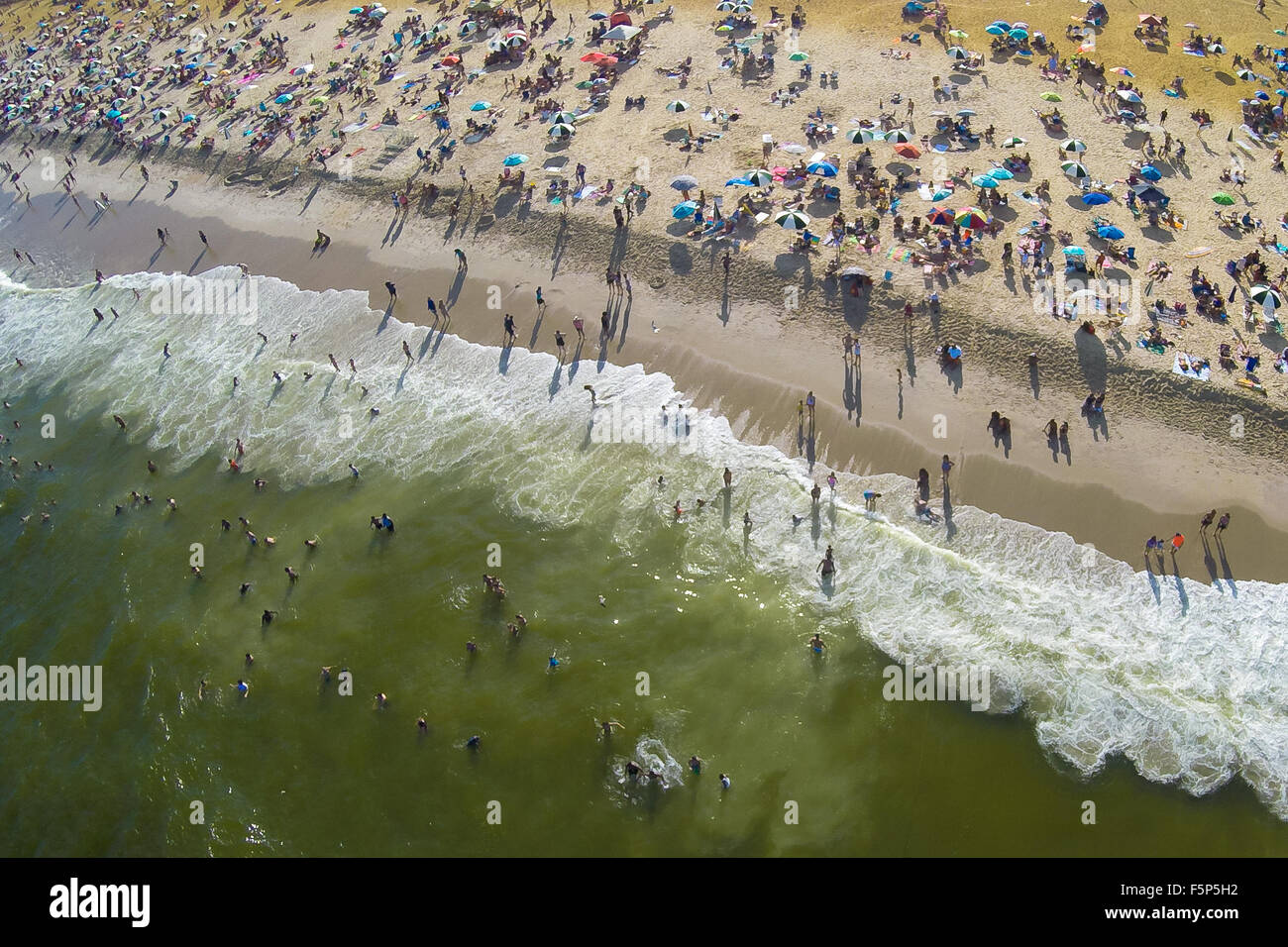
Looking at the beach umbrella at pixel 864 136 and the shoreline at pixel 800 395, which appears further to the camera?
the beach umbrella at pixel 864 136

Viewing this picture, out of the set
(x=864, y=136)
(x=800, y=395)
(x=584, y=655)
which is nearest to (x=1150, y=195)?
(x=864, y=136)

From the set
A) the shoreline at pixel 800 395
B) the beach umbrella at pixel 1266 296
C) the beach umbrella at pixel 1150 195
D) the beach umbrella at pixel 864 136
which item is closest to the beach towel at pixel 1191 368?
the shoreline at pixel 800 395

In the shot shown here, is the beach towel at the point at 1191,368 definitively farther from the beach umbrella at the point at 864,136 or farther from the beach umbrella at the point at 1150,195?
the beach umbrella at the point at 864,136

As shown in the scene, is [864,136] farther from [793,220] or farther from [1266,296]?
[1266,296]

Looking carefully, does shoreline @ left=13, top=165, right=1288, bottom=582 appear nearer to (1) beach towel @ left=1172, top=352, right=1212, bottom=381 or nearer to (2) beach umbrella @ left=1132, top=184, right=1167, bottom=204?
(1) beach towel @ left=1172, top=352, right=1212, bottom=381

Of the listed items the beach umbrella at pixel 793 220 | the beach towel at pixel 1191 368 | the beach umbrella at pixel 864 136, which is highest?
the beach umbrella at pixel 864 136

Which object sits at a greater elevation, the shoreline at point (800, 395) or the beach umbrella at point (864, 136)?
the beach umbrella at point (864, 136)
